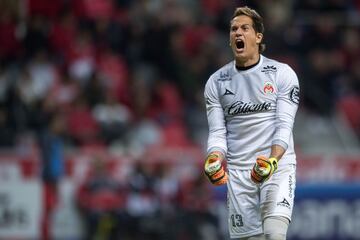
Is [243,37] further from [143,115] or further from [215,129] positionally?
[143,115]

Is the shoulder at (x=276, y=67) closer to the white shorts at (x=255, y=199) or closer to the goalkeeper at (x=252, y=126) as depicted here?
the goalkeeper at (x=252, y=126)

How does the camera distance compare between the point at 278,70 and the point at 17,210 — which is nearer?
the point at 278,70

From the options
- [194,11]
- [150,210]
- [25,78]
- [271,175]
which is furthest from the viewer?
[194,11]

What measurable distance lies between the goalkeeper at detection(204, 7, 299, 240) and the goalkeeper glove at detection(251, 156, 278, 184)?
29 centimetres

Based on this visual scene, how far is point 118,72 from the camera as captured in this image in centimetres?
1762

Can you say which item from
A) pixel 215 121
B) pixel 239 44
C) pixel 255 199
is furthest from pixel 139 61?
pixel 255 199

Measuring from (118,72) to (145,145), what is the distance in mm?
1653

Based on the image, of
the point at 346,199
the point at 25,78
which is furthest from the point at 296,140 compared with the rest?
the point at 25,78

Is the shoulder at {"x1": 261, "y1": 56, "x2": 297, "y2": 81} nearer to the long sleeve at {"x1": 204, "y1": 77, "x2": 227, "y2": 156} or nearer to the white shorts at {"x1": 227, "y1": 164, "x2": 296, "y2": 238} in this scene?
the long sleeve at {"x1": 204, "y1": 77, "x2": 227, "y2": 156}

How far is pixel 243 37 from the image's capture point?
8992mm

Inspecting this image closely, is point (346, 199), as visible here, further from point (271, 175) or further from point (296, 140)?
point (271, 175)

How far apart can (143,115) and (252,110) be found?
25.8 feet

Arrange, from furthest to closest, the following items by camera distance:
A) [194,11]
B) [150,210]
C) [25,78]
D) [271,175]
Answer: [194,11] < [25,78] < [150,210] < [271,175]

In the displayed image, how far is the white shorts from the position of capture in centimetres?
886
